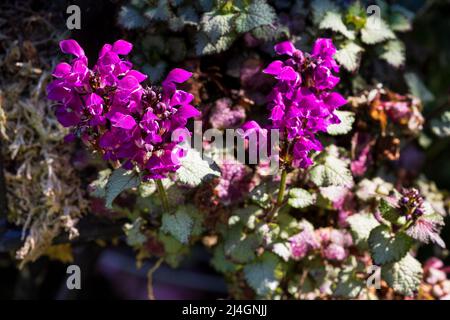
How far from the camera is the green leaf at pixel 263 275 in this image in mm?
1278

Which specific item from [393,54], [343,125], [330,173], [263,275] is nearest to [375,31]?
[393,54]

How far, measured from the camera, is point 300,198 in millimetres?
1261

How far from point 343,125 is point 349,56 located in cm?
17

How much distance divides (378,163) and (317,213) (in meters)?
0.20

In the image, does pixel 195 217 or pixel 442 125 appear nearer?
pixel 195 217

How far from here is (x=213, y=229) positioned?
1.37 metres

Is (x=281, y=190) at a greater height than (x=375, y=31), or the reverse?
(x=375, y=31)

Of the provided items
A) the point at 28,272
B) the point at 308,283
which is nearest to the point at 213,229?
the point at 308,283

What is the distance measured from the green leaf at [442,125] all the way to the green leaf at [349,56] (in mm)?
311

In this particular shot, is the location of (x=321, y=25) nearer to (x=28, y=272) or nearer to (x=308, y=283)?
(x=308, y=283)

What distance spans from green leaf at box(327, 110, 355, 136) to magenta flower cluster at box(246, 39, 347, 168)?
4.9 inches

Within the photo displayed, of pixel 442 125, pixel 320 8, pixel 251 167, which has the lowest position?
pixel 251 167

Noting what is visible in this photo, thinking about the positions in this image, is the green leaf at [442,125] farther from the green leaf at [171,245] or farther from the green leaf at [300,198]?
the green leaf at [171,245]

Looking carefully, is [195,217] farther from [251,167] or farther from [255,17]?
[255,17]
